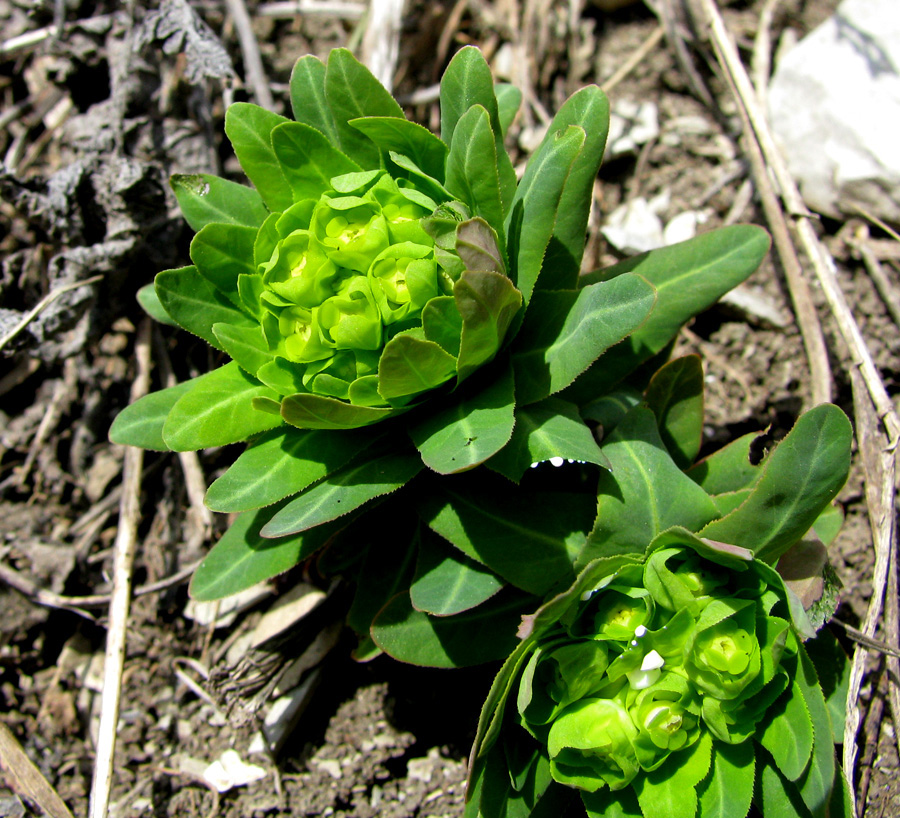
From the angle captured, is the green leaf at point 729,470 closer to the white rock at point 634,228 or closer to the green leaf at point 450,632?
the green leaf at point 450,632

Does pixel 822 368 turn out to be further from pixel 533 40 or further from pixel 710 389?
pixel 533 40

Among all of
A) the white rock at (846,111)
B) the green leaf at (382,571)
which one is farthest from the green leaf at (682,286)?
the white rock at (846,111)

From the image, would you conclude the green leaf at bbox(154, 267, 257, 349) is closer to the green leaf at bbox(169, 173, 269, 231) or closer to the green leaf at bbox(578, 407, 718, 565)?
the green leaf at bbox(169, 173, 269, 231)

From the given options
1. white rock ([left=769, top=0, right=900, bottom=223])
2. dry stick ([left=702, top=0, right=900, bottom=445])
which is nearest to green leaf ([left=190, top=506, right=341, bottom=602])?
dry stick ([left=702, top=0, right=900, bottom=445])

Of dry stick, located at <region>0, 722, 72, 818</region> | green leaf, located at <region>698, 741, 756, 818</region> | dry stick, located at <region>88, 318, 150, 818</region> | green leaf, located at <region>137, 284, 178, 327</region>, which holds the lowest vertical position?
dry stick, located at <region>0, 722, 72, 818</region>

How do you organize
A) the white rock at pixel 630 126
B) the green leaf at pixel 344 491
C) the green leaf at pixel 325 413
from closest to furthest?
the green leaf at pixel 325 413 → the green leaf at pixel 344 491 → the white rock at pixel 630 126

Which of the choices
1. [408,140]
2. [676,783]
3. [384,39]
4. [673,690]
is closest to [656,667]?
[673,690]

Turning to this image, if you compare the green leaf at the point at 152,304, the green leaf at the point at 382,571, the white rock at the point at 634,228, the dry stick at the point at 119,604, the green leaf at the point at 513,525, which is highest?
the green leaf at the point at 152,304
